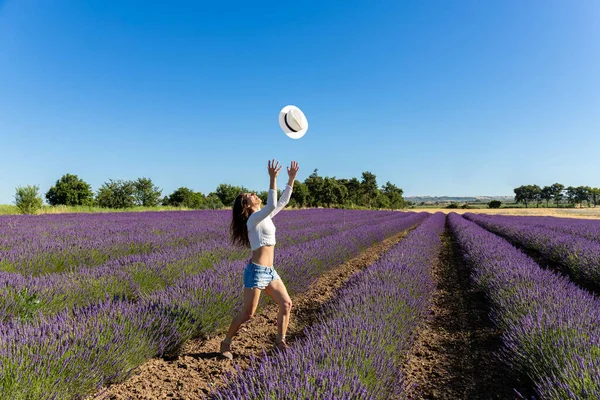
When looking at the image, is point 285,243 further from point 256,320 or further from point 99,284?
point 99,284

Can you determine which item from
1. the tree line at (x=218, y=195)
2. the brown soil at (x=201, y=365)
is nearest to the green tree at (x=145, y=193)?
the tree line at (x=218, y=195)

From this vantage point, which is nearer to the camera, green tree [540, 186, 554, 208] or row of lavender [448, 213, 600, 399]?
row of lavender [448, 213, 600, 399]

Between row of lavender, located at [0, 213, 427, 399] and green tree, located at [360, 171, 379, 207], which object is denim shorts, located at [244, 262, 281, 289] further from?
green tree, located at [360, 171, 379, 207]

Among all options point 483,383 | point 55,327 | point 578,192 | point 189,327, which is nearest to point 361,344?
point 483,383

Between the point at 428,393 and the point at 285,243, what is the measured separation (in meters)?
5.58

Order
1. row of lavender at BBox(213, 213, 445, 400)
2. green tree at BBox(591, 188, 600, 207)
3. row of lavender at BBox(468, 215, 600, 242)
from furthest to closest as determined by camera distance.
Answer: green tree at BBox(591, 188, 600, 207), row of lavender at BBox(468, 215, 600, 242), row of lavender at BBox(213, 213, 445, 400)

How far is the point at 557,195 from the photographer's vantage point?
12875 centimetres

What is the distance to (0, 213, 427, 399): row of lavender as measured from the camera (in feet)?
5.73

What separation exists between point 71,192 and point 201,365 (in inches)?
2529

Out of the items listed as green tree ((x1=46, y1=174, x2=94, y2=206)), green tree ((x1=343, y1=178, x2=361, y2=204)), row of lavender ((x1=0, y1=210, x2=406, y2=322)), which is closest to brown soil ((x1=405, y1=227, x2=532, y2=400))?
row of lavender ((x1=0, y1=210, x2=406, y2=322))

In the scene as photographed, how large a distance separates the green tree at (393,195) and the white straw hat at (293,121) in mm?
66400

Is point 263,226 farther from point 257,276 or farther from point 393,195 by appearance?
point 393,195

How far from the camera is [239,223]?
262cm

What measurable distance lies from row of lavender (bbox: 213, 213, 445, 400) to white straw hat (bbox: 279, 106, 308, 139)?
1297 mm
